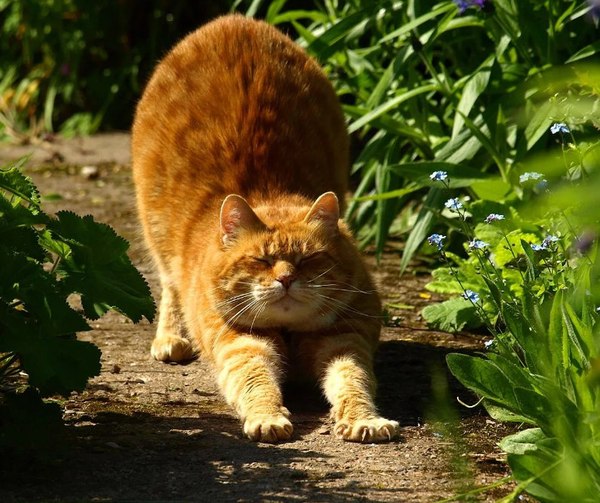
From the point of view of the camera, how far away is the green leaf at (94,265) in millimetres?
2875

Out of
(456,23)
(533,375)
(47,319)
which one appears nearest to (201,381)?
(47,319)

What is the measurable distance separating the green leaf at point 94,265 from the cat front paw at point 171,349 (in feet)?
3.32

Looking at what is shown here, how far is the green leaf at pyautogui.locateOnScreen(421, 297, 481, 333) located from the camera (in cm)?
397

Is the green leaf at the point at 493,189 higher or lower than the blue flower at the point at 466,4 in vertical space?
lower

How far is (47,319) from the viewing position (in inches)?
108

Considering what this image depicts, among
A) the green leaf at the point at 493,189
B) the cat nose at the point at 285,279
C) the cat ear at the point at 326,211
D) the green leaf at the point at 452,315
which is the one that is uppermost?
the cat ear at the point at 326,211

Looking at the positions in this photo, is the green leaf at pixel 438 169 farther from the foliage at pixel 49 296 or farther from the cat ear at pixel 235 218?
the foliage at pixel 49 296

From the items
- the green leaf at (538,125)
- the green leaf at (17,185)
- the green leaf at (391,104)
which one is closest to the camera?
the green leaf at (17,185)

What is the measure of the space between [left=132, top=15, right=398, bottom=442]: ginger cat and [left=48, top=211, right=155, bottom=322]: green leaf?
542 millimetres

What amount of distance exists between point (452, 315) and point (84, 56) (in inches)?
202

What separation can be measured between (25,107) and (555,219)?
18.4ft

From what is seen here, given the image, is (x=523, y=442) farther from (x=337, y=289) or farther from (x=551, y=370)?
(x=337, y=289)

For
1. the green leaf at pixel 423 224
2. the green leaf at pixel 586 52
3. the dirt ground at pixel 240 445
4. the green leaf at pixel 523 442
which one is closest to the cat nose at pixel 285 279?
the dirt ground at pixel 240 445

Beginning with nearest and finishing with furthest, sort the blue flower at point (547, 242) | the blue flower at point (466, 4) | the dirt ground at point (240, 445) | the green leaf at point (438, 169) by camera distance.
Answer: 1. the dirt ground at point (240, 445)
2. the blue flower at point (547, 242)
3. the blue flower at point (466, 4)
4. the green leaf at point (438, 169)
